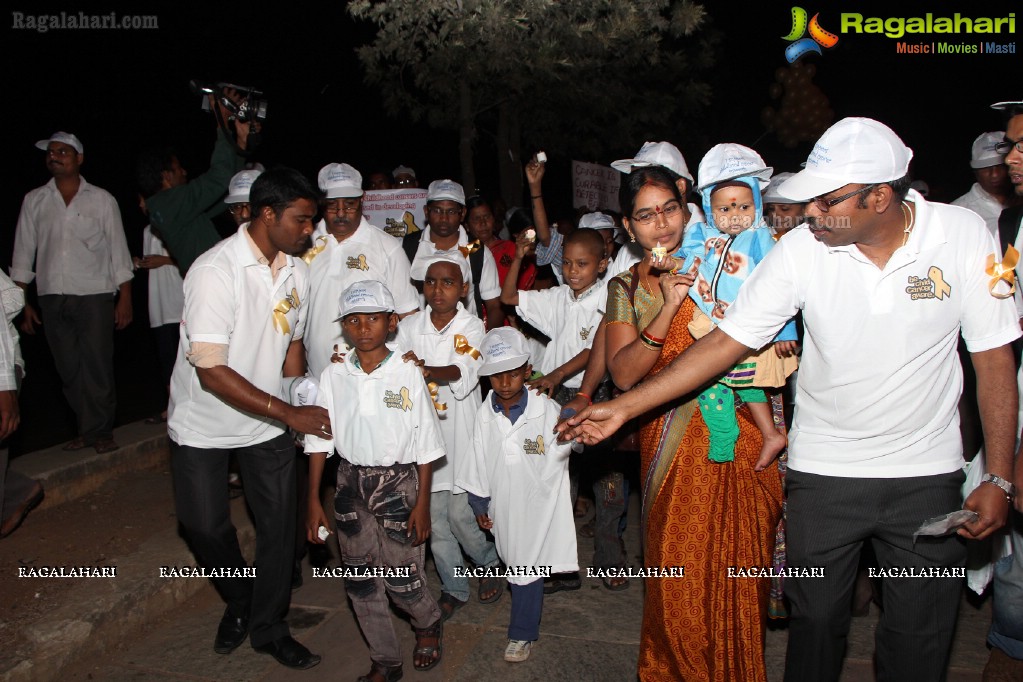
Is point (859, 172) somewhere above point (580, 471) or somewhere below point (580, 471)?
above

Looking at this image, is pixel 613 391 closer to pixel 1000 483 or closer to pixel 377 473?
pixel 377 473

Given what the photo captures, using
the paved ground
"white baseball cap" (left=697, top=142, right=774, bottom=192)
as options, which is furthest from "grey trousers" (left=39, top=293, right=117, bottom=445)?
"white baseball cap" (left=697, top=142, right=774, bottom=192)

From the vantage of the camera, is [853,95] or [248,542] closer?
[248,542]

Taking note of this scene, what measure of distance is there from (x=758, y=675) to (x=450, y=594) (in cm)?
192

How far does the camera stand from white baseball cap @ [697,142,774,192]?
312 centimetres

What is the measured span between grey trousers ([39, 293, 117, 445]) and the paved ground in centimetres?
107

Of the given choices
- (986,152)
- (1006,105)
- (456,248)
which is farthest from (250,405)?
(986,152)

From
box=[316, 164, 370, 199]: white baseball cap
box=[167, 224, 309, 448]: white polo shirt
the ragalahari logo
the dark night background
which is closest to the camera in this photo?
box=[167, 224, 309, 448]: white polo shirt

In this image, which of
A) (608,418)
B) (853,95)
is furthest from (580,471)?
(853,95)

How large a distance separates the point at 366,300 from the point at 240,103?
6.65ft

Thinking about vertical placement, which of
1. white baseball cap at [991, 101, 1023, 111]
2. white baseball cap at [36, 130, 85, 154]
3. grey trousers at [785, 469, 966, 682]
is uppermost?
white baseball cap at [36, 130, 85, 154]

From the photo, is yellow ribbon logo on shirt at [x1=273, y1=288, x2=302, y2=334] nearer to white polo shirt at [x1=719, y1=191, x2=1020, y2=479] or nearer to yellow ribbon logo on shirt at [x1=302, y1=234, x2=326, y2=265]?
yellow ribbon logo on shirt at [x1=302, y1=234, x2=326, y2=265]

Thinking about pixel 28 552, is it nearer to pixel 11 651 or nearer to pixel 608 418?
pixel 11 651

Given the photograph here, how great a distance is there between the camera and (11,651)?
3877 millimetres
